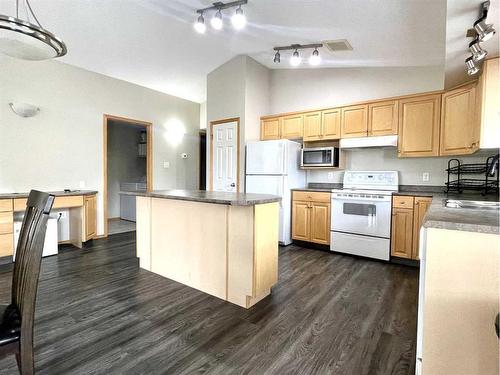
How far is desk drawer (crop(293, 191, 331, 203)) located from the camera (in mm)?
3922

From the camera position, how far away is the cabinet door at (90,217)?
4.02m

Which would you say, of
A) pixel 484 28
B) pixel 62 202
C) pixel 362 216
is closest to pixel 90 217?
pixel 62 202

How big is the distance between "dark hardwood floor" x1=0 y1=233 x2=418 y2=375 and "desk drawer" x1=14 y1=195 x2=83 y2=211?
0.74 metres

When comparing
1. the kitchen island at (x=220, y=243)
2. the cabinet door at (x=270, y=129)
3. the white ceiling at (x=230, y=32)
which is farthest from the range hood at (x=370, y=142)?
the kitchen island at (x=220, y=243)

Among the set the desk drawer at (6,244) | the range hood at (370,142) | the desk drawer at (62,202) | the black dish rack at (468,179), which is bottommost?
the desk drawer at (6,244)

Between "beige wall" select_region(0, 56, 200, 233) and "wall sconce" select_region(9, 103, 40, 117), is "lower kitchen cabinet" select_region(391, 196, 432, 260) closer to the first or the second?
"beige wall" select_region(0, 56, 200, 233)

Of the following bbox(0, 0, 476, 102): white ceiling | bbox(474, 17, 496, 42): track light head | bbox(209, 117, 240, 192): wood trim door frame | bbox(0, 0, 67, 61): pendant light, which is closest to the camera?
bbox(0, 0, 67, 61): pendant light

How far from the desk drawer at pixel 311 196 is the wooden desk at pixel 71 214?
320 centimetres

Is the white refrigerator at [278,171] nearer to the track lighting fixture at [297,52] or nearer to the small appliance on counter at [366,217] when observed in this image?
the small appliance on counter at [366,217]

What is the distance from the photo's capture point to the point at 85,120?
4301 mm

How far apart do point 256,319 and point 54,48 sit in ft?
7.74

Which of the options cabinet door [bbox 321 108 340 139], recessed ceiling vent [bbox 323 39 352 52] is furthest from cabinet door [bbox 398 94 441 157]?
recessed ceiling vent [bbox 323 39 352 52]

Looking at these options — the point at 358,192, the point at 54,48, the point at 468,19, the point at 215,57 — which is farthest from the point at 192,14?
the point at 358,192

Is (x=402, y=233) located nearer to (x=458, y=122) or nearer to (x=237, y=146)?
(x=458, y=122)
